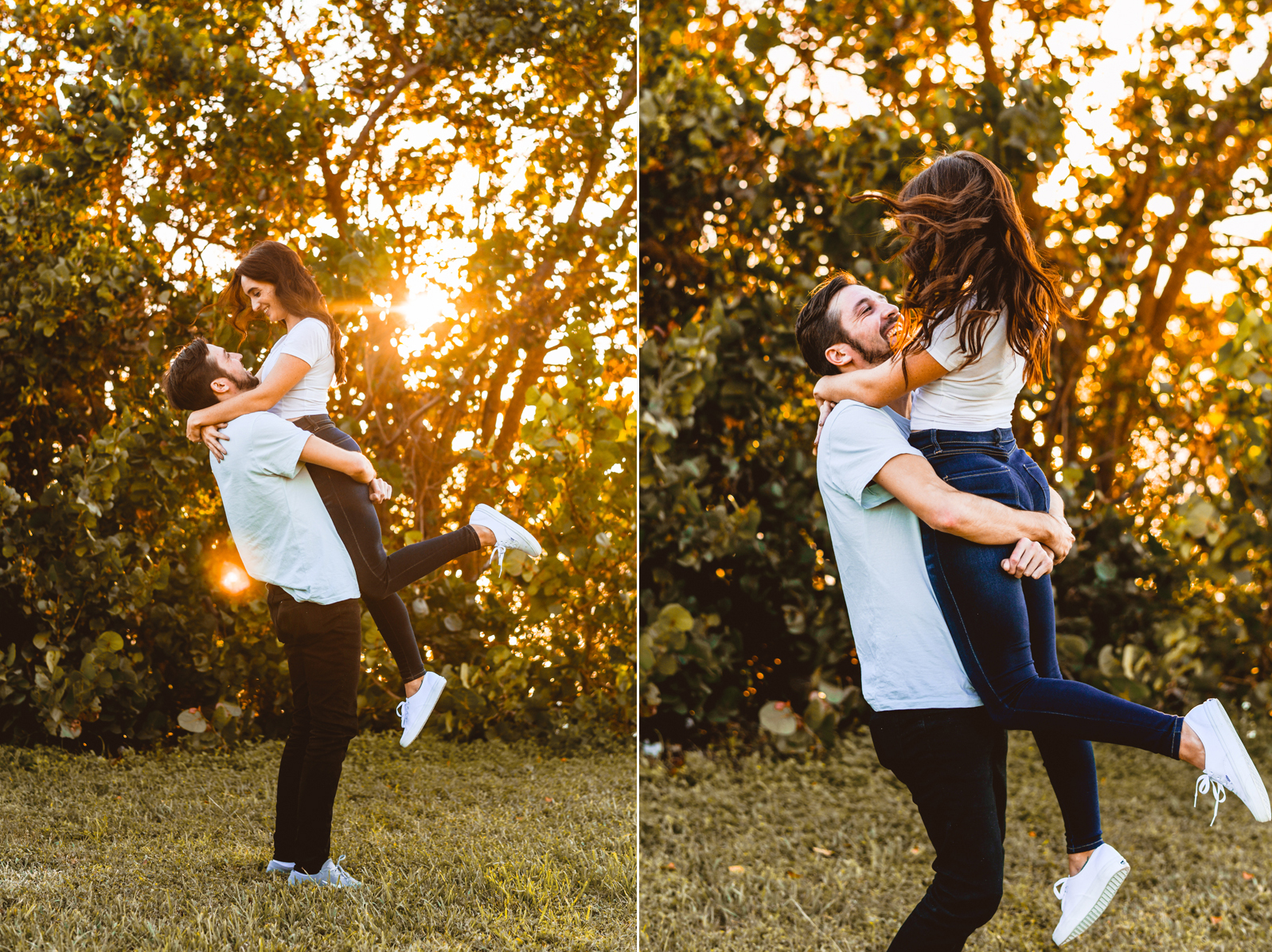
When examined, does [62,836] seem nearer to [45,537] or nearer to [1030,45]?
[45,537]

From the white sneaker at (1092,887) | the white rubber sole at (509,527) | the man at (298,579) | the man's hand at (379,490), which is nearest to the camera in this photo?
the white sneaker at (1092,887)

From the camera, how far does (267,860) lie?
2.23 meters

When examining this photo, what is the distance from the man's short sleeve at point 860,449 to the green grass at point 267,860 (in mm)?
1352

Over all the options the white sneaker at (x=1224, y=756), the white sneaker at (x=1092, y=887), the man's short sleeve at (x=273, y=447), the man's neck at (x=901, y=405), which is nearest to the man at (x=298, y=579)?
the man's short sleeve at (x=273, y=447)

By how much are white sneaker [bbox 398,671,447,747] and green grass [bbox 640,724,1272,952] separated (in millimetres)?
1158

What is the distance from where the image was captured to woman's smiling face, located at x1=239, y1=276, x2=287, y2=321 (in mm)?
2287

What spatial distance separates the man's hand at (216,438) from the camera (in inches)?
86.3

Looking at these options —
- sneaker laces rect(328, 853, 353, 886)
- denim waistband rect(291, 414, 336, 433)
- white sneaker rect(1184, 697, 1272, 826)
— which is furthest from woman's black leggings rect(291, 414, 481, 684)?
white sneaker rect(1184, 697, 1272, 826)

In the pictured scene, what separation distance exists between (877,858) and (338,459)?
2472 millimetres

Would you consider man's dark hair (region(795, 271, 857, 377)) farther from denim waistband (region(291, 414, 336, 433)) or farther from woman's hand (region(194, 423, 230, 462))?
woman's hand (region(194, 423, 230, 462))

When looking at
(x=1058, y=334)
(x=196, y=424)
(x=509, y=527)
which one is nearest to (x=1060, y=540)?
(x=509, y=527)

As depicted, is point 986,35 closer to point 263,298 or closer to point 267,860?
point 263,298

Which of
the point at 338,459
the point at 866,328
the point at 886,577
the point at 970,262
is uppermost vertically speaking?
the point at 970,262

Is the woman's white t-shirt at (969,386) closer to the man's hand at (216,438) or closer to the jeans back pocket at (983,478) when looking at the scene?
the jeans back pocket at (983,478)
